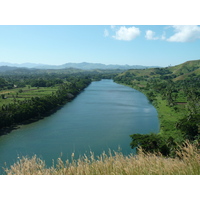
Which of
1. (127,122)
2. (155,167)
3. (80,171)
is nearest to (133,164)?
(155,167)

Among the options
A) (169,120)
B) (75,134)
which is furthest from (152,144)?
(169,120)

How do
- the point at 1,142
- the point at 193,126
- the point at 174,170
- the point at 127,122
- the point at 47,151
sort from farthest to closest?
the point at 127,122, the point at 1,142, the point at 47,151, the point at 193,126, the point at 174,170

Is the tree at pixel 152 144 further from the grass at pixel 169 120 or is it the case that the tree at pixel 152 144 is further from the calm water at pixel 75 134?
the grass at pixel 169 120

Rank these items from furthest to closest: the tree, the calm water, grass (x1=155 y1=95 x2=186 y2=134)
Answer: grass (x1=155 y1=95 x2=186 y2=134) → the calm water → the tree

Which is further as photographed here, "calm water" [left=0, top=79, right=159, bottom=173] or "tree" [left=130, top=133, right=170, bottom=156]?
"calm water" [left=0, top=79, right=159, bottom=173]

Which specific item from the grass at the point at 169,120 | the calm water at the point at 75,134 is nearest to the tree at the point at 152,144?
the calm water at the point at 75,134

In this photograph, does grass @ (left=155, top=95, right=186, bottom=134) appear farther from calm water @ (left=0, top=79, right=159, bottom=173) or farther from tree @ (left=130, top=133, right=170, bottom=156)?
tree @ (left=130, top=133, right=170, bottom=156)

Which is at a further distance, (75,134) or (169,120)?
(169,120)

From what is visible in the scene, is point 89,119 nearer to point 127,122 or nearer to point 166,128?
point 127,122

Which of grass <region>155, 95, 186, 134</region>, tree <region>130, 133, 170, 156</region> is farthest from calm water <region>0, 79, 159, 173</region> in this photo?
tree <region>130, 133, 170, 156</region>

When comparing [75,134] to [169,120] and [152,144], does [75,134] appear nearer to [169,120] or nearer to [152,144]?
[152,144]

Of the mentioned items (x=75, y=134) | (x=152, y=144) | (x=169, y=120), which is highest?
(x=152, y=144)
